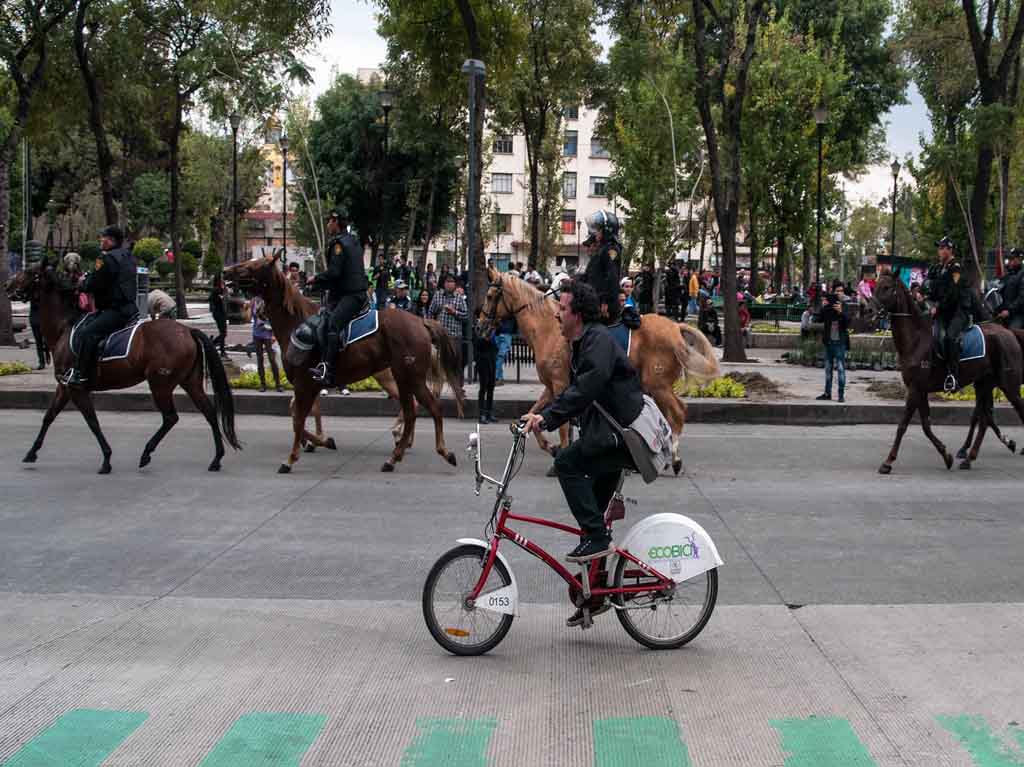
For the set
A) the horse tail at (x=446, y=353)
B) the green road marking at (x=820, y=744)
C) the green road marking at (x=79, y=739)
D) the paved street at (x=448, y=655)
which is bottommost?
the paved street at (x=448, y=655)

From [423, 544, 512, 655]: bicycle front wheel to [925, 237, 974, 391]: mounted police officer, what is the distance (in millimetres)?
8463

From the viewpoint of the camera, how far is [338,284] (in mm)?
12680

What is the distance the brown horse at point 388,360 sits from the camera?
12594 mm

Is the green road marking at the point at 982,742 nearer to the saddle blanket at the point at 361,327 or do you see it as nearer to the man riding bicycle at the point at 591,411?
the man riding bicycle at the point at 591,411

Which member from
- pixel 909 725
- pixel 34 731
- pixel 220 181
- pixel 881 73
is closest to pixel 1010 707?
pixel 909 725

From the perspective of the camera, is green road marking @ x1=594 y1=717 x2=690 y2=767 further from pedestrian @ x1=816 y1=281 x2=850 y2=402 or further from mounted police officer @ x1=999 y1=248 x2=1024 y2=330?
pedestrian @ x1=816 y1=281 x2=850 y2=402

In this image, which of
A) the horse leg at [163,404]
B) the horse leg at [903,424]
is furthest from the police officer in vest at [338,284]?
the horse leg at [903,424]

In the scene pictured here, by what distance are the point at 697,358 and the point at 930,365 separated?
263cm

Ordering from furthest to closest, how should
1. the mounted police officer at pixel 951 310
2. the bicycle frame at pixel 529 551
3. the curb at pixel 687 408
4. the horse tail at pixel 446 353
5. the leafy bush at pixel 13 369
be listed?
the leafy bush at pixel 13 369, the curb at pixel 687 408, the horse tail at pixel 446 353, the mounted police officer at pixel 951 310, the bicycle frame at pixel 529 551

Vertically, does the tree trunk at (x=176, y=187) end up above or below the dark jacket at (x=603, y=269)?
above

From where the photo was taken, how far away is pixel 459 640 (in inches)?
249

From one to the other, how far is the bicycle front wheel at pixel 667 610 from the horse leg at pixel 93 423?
23.9 feet

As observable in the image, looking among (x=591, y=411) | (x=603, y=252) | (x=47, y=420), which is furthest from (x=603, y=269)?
(x=47, y=420)

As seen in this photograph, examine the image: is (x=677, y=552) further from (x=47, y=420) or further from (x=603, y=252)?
(x=47, y=420)
